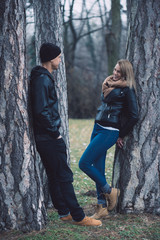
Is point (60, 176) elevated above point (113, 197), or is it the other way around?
point (60, 176)

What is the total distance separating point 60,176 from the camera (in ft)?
11.9

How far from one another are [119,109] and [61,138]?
3.05 feet

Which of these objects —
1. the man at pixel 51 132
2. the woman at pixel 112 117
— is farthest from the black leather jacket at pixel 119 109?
the man at pixel 51 132

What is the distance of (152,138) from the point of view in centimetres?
405

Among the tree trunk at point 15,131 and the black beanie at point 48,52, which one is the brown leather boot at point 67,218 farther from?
the black beanie at point 48,52

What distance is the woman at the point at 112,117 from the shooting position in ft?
12.8

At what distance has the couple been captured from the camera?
3369mm

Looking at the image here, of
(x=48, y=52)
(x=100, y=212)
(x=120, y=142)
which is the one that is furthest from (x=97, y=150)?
(x=48, y=52)

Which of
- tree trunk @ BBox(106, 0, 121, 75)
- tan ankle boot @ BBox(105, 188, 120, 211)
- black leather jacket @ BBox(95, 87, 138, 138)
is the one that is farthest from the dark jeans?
tree trunk @ BBox(106, 0, 121, 75)

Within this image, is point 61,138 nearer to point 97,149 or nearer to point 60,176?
point 60,176

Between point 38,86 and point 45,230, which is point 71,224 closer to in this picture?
point 45,230

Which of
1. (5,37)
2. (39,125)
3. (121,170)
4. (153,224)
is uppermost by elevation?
(5,37)

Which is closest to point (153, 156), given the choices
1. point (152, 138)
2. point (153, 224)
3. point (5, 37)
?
point (152, 138)

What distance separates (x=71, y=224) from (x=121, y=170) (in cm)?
101
